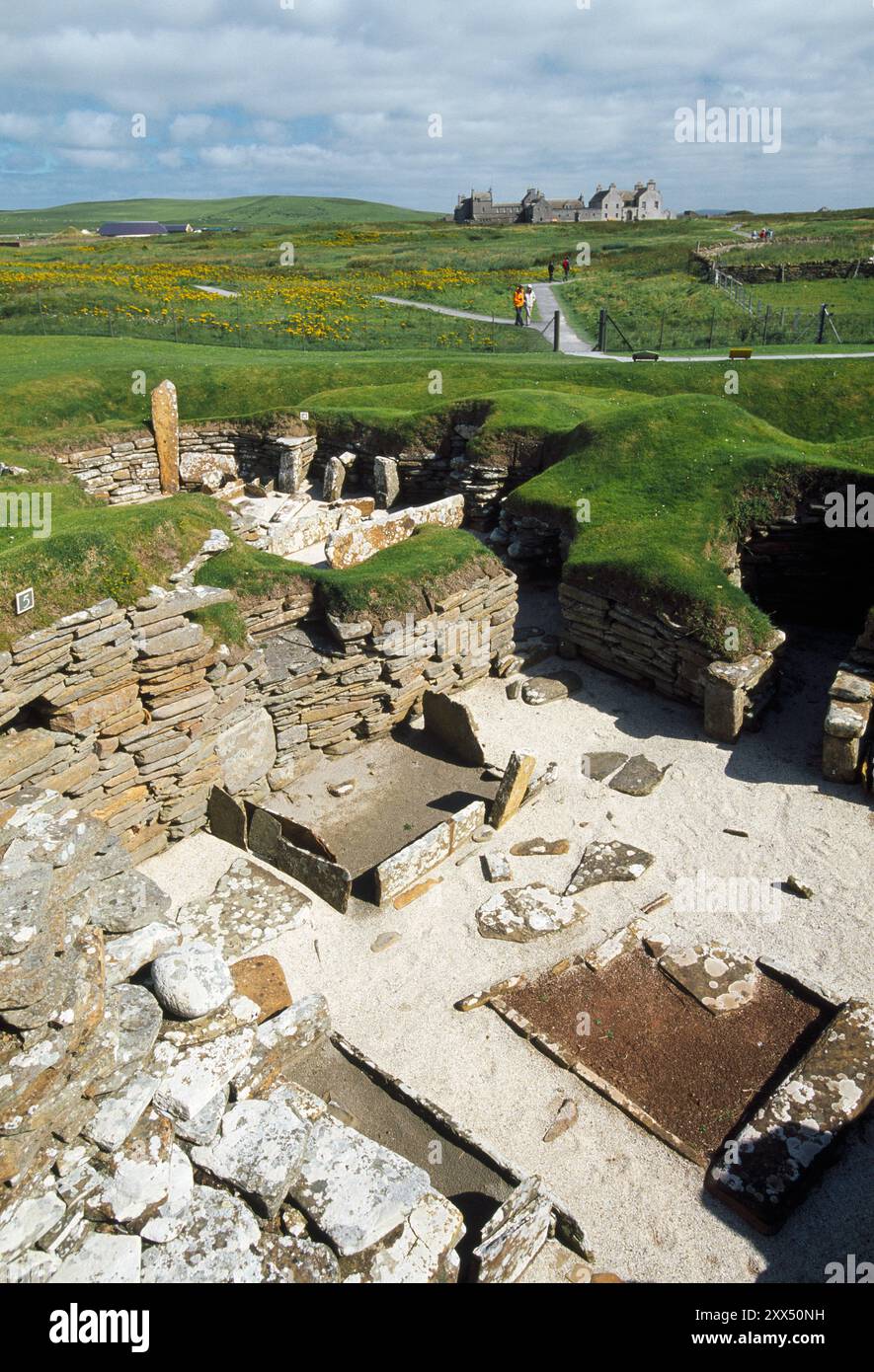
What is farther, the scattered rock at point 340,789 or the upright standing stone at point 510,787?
the scattered rock at point 340,789

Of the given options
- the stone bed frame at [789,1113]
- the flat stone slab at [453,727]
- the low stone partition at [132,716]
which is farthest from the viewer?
the flat stone slab at [453,727]

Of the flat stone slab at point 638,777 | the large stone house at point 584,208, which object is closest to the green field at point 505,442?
the flat stone slab at point 638,777

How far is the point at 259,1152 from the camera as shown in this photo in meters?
6.14

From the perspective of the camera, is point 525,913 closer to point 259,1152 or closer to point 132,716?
point 259,1152

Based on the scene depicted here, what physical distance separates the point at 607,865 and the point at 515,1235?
448 centimetres

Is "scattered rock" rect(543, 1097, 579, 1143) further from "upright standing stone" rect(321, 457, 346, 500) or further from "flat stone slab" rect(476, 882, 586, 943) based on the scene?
"upright standing stone" rect(321, 457, 346, 500)

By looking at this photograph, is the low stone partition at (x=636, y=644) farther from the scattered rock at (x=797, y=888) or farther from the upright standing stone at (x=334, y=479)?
the upright standing stone at (x=334, y=479)

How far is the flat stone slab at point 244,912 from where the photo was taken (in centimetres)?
881

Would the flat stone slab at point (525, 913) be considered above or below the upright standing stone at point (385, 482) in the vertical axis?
below

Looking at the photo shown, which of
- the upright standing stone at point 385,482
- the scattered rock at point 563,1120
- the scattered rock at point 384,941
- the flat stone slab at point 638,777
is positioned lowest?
the scattered rock at point 563,1120

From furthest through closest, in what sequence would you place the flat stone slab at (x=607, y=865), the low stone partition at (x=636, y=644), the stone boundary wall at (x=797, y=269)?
the stone boundary wall at (x=797, y=269)
the low stone partition at (x=636, y=644)
the flat stone slab at (x=607, y=865)

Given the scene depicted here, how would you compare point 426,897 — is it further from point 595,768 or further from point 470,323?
point 470,323

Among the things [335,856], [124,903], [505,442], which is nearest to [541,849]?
[335,856]

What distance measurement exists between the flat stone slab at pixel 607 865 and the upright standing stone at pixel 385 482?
1076cm
